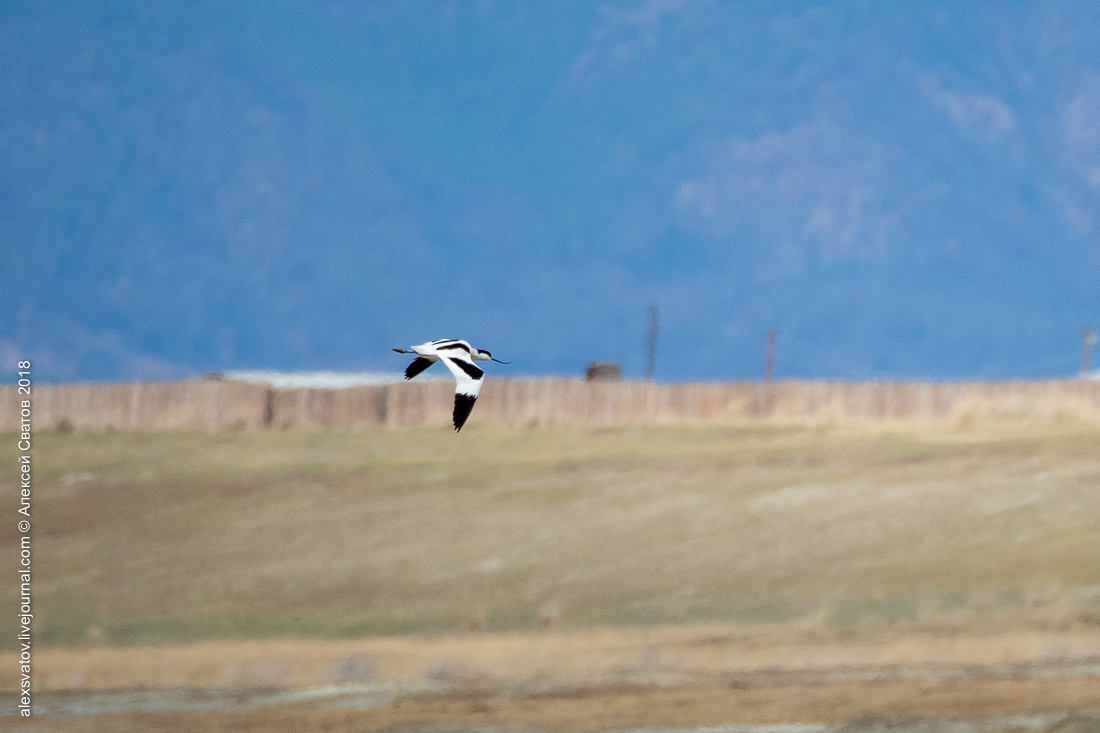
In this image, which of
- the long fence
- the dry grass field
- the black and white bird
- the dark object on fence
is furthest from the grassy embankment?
the black and white bird

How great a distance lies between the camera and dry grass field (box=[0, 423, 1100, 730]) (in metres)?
16.4

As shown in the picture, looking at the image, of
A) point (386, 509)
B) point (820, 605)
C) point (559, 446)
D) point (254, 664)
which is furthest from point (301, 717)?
point (559, 446)

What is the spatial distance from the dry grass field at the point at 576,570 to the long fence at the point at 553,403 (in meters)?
1.59

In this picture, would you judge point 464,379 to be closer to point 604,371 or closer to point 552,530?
point 552,530

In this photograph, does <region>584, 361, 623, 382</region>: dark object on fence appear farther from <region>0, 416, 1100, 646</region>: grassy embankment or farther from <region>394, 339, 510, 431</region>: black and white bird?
<region>394, 339, 510, 431</region>: black and white bird

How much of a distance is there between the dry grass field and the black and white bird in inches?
206

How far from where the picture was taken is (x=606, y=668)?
57.9 feet

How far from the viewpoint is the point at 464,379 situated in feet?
33.8

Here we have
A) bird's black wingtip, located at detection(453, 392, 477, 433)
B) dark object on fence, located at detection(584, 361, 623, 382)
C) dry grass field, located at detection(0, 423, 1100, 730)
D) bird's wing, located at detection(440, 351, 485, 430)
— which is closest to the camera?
bird's black wingtip, located at detection(453, 392, 477, 433)

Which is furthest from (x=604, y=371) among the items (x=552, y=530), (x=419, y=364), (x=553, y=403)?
(x=419, y=364)

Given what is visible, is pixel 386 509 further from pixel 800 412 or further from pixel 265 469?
pixel 800 412

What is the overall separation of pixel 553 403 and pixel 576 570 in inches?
525

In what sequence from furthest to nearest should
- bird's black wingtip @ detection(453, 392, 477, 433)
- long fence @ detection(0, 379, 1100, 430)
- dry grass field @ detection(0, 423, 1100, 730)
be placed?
long fence @ detection(0, 379, 1100, 430), dry grass field @ detection(0, 423, 1100, 730), bird's black wingtip @ detection(453, 392, 477, 433)

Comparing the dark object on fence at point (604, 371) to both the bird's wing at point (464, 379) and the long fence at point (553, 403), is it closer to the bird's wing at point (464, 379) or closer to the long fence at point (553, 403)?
the long fence at point (553, 403)
